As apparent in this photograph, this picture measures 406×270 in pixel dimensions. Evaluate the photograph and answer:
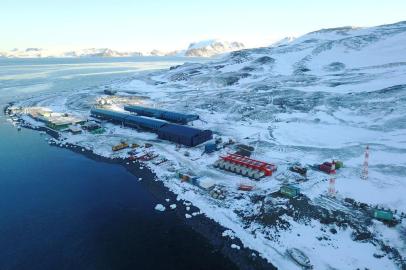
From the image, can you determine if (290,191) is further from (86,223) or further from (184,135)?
(184,135)

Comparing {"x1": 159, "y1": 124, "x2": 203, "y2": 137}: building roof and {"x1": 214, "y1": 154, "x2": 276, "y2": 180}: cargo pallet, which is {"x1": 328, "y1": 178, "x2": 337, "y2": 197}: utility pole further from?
{"x1": 159, "y1": 124, "x2": 203, "y2": 137}: building roof

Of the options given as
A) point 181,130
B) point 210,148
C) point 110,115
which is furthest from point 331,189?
point 110,115

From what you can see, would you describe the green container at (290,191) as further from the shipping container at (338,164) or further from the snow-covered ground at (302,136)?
the shipping container at (338,164)

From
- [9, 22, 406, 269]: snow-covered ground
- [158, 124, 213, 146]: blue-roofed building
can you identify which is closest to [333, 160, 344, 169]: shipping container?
[9, 22, 406, 269]: snow-covered ground

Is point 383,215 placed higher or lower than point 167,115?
higher

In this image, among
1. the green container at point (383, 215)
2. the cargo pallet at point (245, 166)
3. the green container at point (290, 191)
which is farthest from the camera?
the cargo pallet at point (245, 166)

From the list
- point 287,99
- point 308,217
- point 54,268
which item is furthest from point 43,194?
point 287,99

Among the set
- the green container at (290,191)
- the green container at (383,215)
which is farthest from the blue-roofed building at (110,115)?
the green container at (383,215)
